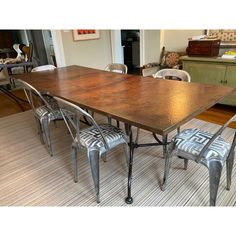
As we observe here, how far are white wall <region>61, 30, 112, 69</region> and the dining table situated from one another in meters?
1.81

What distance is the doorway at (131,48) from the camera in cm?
586

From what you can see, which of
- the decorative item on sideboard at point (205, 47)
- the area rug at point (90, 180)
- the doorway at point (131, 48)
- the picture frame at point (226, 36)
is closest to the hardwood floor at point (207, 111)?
the area rug at point (90, 180)

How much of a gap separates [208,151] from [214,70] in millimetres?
2118

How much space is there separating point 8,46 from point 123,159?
605 cm

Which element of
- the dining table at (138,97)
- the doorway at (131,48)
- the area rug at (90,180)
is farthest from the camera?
the doorway at (131,48)

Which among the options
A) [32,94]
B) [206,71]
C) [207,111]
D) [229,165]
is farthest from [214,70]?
[32,94]

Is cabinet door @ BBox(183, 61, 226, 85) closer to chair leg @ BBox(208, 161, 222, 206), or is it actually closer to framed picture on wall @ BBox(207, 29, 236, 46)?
framed picture on wall @ BBox(207, 29, 236, 46)

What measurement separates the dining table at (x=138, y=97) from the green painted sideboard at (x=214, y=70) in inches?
58.1

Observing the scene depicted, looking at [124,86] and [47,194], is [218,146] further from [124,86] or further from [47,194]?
[47,194]

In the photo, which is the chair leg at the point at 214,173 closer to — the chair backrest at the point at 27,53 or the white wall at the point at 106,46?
the white wall at the point at 106,46

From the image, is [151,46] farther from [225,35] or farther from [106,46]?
[225,35]

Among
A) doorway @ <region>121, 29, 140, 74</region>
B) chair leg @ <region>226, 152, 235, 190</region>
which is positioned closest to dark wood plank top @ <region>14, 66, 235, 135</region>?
chair leg @ <region>226, 152, 235, 190</region>
